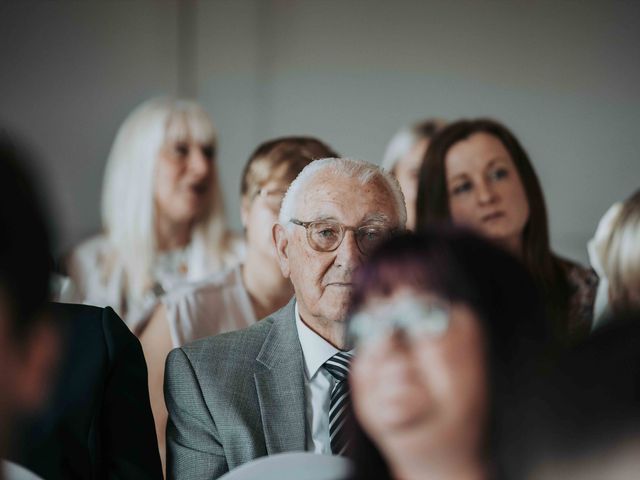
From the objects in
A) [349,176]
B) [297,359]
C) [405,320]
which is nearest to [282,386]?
[297,359]

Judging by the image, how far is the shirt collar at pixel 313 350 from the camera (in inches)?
70.6

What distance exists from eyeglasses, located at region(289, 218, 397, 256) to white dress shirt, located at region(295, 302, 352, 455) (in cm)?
19

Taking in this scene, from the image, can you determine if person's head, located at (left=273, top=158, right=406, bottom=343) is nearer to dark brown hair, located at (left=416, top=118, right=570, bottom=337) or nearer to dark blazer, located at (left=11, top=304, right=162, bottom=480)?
dark blazer, located at (left=11, top=304, right=162, bottom=480)

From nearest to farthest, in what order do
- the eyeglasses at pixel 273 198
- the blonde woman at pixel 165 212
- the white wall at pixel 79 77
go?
the eyeglasses at pixel 273 198 → the blonde woman at pixel 165 212 → the white wall at pixel 79 77

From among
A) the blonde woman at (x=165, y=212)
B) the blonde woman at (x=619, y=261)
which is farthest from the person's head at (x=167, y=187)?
the blonde woman at (x=619, y=261)

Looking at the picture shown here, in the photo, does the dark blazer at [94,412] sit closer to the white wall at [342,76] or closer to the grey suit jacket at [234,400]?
the grey suit jacket at [234,400]

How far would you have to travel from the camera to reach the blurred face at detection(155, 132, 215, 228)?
3.89 m

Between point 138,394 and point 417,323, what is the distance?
0.81 meters

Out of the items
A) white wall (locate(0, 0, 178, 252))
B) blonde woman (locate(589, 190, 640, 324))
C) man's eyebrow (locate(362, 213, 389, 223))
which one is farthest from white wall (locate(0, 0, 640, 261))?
man's eyebrow (locate(362, 213, 389, 223))

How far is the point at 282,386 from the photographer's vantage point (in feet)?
5.87

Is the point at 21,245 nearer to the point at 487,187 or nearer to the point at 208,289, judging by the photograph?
the point at 208,289

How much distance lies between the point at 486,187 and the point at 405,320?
2.16 m

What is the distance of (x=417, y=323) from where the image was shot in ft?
3.24

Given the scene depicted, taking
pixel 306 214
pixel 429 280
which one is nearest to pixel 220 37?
pixel 306 214
